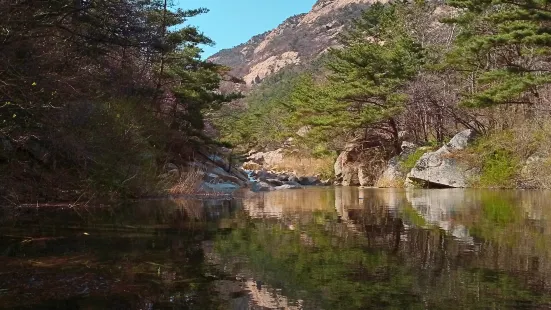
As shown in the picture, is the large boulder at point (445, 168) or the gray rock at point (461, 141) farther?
the gray rock at point (461, 141)

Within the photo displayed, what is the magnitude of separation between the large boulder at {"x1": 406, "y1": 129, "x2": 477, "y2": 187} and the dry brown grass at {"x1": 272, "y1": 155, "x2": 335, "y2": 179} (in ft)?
41.3

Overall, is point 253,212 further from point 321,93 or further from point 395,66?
point 321,93

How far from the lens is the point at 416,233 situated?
23.8 feet

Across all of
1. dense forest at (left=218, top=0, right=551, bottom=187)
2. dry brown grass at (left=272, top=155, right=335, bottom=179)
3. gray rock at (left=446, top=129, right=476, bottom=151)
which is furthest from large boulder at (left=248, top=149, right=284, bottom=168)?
gray rock at (left=446, top=129, right=476, bottom=151)

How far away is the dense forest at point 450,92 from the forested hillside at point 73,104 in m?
13.2

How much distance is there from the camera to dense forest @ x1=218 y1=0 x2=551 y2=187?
20.6 m

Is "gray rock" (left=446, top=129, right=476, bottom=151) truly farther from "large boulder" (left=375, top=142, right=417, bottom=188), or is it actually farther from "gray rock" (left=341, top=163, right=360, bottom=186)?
"gray rock" (left=341, top=163, right=360, bottom=186)

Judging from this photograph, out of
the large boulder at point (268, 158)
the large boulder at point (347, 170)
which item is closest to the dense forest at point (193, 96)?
the large boulder at point (347, 170)

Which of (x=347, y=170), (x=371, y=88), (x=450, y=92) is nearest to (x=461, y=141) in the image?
(x=450, y=92)

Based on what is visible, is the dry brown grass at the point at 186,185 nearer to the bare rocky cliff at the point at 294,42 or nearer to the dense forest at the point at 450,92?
the dense forest at the point at 450,92

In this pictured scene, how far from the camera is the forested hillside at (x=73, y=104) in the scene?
9695 mm

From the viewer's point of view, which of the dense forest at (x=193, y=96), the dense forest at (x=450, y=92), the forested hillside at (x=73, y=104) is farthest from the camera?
the dense forest at (x=450, y=92)

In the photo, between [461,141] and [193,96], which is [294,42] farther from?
[193,96]

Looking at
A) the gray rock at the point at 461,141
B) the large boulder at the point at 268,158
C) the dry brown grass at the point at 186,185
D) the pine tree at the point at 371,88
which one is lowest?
the dry brown grass at the point at 186,185
